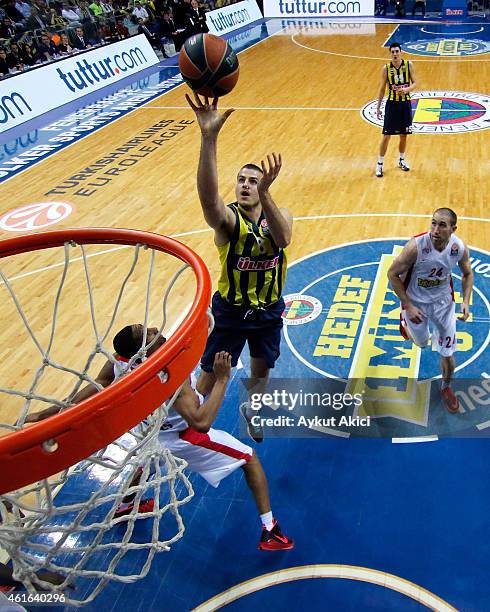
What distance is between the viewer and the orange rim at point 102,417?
1860 millimetres

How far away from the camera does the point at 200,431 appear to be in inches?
127

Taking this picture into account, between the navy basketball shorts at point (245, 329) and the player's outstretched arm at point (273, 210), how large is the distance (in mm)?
584

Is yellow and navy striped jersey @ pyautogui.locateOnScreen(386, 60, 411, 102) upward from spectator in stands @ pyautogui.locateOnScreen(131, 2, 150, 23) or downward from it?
downward

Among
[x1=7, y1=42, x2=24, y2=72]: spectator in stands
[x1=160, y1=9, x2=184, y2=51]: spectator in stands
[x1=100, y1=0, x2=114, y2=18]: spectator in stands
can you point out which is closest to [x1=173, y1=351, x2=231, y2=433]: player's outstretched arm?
[x1=7, y1=42, x2=24, y2=72]: spectator in stands

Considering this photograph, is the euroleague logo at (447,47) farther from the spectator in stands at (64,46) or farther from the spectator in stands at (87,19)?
the spectator in stands at (64,46)

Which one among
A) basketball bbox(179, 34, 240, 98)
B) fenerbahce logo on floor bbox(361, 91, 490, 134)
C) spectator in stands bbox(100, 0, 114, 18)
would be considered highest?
basketball bbox(179, 34, 240, 98)

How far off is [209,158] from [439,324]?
7.42 ft

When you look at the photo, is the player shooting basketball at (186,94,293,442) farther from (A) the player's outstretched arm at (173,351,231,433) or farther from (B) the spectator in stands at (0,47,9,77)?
(B) the spectator in stands at (0,47,9,77)

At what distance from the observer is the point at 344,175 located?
9.19 meters

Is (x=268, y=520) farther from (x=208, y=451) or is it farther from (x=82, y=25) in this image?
(x=82, y=25)

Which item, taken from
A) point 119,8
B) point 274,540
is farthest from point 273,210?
point 119,8

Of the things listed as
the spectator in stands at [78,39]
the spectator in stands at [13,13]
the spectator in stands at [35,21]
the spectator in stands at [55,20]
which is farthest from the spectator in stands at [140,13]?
the spectator in stands at [13,13]

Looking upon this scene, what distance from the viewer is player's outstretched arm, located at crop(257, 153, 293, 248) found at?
3.41m

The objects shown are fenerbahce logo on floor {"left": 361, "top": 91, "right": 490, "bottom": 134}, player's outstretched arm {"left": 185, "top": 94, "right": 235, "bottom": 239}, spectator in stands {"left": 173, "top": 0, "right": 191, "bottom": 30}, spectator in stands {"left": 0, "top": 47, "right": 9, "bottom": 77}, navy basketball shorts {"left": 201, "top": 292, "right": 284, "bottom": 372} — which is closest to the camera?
player's outstretched arm {"left": 185, "top": 94, "right": 235, "bottom": 239}
